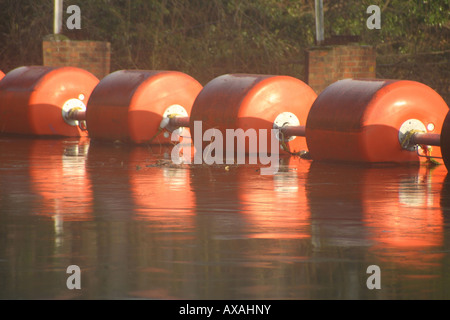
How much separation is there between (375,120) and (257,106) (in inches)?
83.8

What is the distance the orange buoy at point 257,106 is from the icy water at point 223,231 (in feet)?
5.78

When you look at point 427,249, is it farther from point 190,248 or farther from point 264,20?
point 264,20

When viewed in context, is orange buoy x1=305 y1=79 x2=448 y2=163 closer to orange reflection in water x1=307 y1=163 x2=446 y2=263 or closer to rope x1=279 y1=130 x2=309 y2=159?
orange reflection in water x1=307 y1=163 x2=446 y2=263

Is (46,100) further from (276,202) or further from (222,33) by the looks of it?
(222,33)

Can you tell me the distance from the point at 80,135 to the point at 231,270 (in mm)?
11693

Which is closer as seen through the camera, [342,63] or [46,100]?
[46,100]

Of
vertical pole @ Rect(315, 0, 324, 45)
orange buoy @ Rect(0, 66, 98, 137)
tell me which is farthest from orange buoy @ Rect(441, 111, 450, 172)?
vertical pole @ Rect(315, 0, 324, 45)

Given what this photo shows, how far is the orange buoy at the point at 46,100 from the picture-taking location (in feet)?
57.4

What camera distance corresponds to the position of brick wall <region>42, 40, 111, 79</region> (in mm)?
21391

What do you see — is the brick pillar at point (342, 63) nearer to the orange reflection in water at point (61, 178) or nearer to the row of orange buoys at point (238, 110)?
the row of orange buoys at point (238, 110)

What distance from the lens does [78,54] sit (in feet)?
70.2

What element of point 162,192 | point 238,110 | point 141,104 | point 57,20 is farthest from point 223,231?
point 57,20

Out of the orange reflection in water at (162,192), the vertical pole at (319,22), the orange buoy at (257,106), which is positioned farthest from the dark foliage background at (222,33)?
the orange reflection in water at (162,192)

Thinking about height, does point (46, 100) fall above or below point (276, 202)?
above
